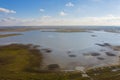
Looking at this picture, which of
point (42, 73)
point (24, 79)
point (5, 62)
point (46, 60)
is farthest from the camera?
point (46, 60)

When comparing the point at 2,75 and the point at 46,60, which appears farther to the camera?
the point at 46,60

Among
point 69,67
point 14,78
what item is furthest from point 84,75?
point 14,78

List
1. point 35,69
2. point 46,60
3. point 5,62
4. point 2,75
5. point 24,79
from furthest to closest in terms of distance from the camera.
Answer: point 46,60 < point 5,62 < point 35,69 < point 2,75 < point 24,79

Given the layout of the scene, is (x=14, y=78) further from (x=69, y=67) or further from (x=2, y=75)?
(x=69, y=67)

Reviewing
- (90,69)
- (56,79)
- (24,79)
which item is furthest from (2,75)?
(90,69)

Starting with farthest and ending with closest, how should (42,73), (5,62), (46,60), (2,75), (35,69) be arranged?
(46,60), (5,62), (35,69), (42,73), (2,75)

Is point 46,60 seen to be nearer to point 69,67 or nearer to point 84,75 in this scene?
point 69,67

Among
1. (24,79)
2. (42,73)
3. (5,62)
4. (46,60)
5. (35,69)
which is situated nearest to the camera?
(24,79)

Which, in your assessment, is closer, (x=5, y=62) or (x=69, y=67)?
(x=69, y=67)
